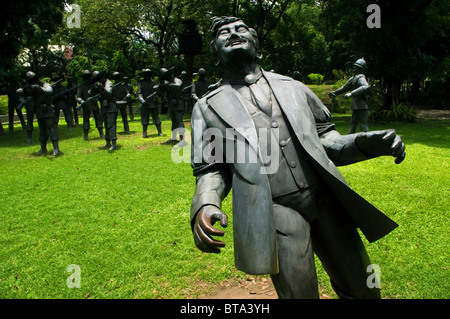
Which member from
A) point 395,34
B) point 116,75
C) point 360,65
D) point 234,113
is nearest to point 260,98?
point 234,113

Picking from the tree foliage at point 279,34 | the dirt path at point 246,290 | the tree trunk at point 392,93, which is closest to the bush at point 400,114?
the tree trunk at point 392,93

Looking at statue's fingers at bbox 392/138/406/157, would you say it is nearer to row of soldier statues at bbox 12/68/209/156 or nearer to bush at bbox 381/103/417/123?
row of soldier statues at bbox 12/68/209/156

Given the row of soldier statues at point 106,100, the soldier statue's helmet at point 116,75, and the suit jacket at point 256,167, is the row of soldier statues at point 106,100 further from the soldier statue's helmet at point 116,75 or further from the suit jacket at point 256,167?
the suit jacket at point 256,167

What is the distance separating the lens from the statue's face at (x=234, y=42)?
2.35 m

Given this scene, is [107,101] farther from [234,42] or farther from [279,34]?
[279,34]

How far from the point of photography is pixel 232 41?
93.0 inches

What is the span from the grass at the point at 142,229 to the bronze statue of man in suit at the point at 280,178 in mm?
2008

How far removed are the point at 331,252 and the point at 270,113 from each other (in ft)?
3.08

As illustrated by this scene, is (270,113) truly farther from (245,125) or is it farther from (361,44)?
(361,44)

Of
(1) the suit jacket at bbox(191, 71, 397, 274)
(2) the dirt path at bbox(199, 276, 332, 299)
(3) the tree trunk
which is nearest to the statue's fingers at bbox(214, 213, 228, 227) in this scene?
(1) the suit jacket at bbox(191, 71, 397, 274)

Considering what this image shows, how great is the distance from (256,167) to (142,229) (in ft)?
13.3
